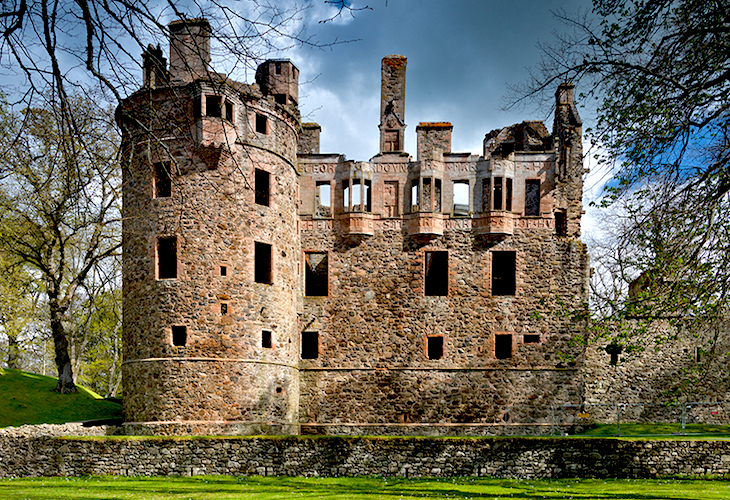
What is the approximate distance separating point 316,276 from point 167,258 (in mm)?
6305

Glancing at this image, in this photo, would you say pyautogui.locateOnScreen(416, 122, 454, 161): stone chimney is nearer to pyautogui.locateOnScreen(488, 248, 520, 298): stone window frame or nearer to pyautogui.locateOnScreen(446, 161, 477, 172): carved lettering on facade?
pyautogui.locateOnScreen(446, 161, 477, 172): carved lettering on facade

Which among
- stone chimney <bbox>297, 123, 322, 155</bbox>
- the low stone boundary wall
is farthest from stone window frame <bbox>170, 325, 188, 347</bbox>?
stone chimney <bbox>297, 123, 322, 155</bbox>

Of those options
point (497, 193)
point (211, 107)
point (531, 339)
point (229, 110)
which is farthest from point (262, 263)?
point (531, 339)

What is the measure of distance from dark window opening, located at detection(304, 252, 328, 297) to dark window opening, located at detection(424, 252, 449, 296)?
4105 millimetres

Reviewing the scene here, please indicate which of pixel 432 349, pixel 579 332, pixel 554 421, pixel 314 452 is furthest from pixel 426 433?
pixel 314 452

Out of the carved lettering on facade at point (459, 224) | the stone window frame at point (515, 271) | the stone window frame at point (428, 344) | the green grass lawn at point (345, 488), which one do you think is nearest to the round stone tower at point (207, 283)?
the green grass lawn at point (345, 488)

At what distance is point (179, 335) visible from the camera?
930 inches

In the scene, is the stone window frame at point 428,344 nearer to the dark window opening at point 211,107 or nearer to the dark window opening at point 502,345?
the dark window opening at point 502,345

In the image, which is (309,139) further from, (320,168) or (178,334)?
(178,334)

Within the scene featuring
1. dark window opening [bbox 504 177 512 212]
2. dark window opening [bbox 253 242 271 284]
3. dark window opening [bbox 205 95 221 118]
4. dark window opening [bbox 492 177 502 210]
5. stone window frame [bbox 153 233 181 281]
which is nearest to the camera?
stone window frame [bbox 153 233 181 281]

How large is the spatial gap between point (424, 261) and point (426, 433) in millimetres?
6505

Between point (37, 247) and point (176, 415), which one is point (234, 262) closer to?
point (176, 415)

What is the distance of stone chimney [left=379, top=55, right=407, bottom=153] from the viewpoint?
29.3 metres

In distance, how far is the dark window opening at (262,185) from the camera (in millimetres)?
25641
